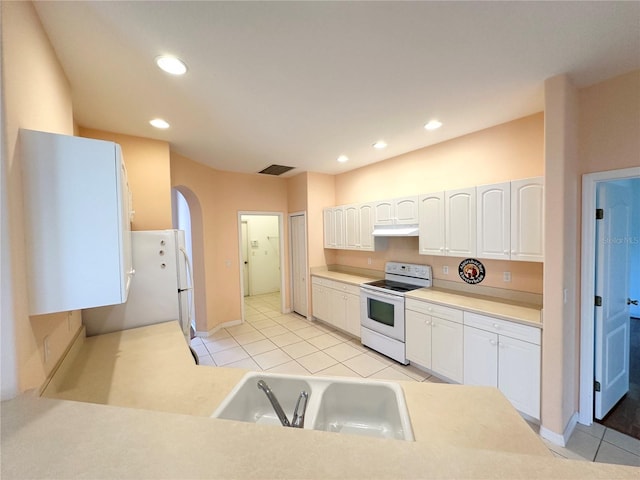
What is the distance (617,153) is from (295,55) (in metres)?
2.43

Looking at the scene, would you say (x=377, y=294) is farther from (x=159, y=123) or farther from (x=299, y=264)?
(x=159, y=123)

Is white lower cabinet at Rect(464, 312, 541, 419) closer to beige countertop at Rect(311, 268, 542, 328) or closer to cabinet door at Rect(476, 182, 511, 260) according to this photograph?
beige countertop at Rect(311, 268, 542, 328)

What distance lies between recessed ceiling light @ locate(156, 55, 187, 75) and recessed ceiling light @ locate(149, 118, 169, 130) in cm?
85

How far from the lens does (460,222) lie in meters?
2.76

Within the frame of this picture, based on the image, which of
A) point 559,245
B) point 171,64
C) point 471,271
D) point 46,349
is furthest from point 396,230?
point 46,349

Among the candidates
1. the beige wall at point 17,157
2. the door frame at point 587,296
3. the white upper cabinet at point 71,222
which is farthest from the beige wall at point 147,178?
the door frame at point 587,296

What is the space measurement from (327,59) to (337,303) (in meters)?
3.27

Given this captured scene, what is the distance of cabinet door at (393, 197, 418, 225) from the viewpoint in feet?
10.6

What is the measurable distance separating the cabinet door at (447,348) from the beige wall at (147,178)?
10.4 ft

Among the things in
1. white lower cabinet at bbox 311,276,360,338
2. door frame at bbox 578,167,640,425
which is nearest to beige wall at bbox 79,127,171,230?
white lower cabinet at bbox 311,276,360,338

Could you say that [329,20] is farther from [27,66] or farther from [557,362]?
[557,362]

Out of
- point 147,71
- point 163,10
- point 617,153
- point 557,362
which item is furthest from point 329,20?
point 557,362

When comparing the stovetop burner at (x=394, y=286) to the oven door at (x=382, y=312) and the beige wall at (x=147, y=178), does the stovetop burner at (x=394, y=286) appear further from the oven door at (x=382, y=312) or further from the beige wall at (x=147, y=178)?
the beige wall at (x=147, y=178)

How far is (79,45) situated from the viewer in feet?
4.71
